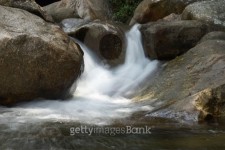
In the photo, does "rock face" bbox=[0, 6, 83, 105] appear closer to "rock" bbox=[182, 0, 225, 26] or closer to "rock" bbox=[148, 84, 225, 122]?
"rock" bbox=[148, 84, 225, 122]

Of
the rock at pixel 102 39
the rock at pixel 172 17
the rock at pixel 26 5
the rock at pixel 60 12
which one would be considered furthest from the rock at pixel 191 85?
the rock at pixel 60 12

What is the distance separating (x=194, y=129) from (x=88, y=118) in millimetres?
1819

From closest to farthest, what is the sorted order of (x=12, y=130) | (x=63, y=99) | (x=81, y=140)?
(x=81, y=140) → (x=12, y=130) → (x=63, y=99)

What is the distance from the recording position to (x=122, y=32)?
11.3 meters

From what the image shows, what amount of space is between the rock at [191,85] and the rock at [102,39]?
62.7 inches

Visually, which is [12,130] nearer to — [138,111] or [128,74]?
[138,111]

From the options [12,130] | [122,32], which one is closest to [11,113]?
[12,130]

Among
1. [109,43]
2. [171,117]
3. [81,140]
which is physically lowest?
[81,140]

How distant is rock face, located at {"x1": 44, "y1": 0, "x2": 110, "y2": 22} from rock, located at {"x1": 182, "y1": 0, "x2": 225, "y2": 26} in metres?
3.55

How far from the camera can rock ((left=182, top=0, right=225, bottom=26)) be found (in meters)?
11.2

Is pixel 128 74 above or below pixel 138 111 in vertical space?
above

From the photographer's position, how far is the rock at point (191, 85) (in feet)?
22.0

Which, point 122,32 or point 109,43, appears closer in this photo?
point 109,43

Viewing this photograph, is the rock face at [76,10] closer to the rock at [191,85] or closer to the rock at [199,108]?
the rock at [191,85]
